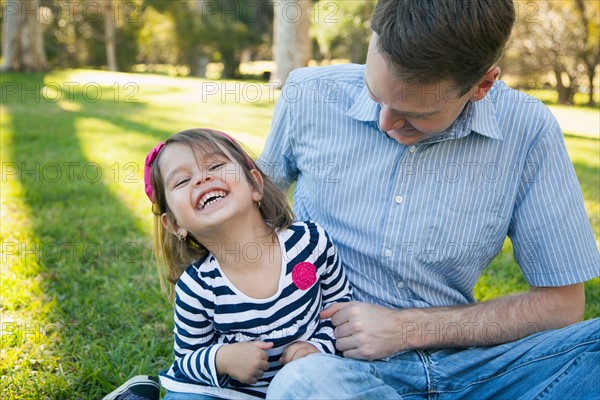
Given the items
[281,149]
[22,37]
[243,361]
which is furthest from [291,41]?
[243,361]

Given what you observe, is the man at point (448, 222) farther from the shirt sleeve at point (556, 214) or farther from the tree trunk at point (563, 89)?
the tree trunk at point (563, 89)

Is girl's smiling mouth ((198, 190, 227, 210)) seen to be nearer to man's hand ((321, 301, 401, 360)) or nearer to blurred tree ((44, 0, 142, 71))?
man's hand ((321, 301, 401, 360))

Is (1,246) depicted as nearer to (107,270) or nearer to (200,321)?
(107,270)

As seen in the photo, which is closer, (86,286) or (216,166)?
(216,166)

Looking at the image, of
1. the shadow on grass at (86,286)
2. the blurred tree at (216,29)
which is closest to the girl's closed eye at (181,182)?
the shadow on grass at (86,286)

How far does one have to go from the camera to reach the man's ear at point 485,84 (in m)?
1.81

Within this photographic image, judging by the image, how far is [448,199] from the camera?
1974mm

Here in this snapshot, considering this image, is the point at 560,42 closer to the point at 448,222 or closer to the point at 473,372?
the point at 448,222

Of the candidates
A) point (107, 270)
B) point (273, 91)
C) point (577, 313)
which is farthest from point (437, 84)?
point (273, 91)

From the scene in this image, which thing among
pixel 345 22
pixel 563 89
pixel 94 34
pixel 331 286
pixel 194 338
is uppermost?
pixel 345 22

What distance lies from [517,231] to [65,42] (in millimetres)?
27968

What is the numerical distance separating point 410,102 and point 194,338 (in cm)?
92

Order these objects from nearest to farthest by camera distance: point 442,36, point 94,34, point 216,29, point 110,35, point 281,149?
1. point 442,36
2. point 281,149
3. point 216,29
4. point 110,35
5. point 94,34

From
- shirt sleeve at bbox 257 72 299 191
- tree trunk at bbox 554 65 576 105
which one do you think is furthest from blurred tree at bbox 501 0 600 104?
shirt sleeve at bbox 257 72 299 191
